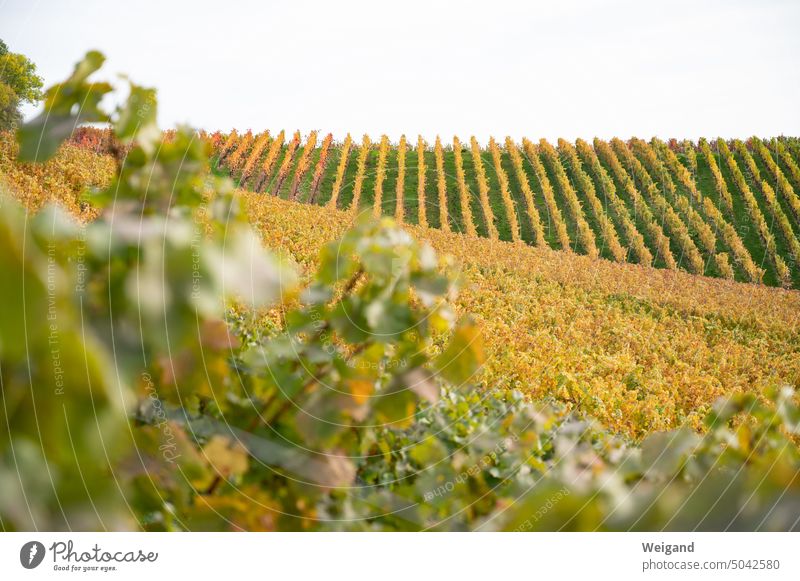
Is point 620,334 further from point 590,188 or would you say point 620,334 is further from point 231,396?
point 590,188

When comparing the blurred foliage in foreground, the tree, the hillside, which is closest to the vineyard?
the hillside

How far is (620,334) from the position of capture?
231 cm

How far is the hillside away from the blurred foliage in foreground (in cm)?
95

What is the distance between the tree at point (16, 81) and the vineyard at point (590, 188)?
4.03 meters

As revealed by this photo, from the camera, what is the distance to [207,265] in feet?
0.85

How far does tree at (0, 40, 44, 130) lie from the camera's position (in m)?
0.41

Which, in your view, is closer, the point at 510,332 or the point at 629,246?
the point at 510,332

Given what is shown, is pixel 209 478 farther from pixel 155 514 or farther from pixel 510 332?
pixel 510 332

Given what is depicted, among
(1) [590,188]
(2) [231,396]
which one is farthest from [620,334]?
(1) [590,188]

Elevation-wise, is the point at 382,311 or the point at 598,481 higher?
the point at 382,311

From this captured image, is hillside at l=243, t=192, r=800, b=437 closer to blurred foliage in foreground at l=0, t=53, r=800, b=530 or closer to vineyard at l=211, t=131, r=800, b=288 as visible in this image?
blurred foliage in foreground at l=0, t=53, r=800, b=530

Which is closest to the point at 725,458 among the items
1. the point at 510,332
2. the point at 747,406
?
the point at 747,406

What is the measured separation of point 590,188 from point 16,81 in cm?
1126

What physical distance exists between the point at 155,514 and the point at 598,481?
400 millimetres
